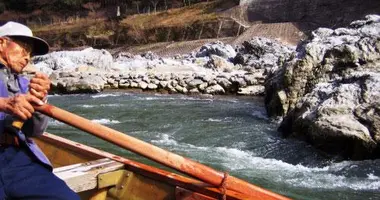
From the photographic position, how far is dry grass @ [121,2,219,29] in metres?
34.4

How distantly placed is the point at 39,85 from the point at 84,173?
125 cm

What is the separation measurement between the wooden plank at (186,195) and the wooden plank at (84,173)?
0.65 m

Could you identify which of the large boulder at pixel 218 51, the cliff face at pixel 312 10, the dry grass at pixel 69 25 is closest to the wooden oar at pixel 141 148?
the large boulder at pixel 218 51

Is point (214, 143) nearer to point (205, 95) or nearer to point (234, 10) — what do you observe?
point (205, 95)

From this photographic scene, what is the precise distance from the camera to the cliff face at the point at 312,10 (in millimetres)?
27844

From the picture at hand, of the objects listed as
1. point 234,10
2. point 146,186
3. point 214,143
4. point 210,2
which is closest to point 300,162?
point 214,143

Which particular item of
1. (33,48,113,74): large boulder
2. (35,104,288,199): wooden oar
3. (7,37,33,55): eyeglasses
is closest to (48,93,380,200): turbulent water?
(35,104,288,199): wooden oar

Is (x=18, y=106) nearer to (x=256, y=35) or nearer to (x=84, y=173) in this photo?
(x=84, y=173)

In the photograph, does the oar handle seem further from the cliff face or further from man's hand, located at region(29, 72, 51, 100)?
the cliff face

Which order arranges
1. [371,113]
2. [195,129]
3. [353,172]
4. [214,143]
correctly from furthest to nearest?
[195,129] → [214,143] → [371,113] → [353,172]

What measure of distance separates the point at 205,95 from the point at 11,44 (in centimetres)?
1365

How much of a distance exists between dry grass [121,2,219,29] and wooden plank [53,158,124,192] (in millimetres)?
29934

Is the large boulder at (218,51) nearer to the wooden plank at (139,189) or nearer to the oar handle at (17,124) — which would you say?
the wooden plank at (139,189)

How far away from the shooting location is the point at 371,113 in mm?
7223
